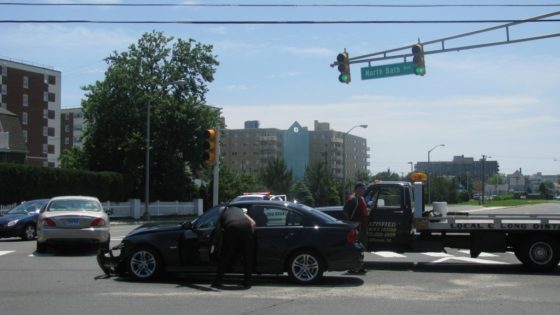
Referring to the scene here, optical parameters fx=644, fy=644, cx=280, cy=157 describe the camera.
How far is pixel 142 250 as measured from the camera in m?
11.7

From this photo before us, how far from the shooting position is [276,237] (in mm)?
11531

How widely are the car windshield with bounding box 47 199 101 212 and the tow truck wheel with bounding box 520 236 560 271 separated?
10.8m

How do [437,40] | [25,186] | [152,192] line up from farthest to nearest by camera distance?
[152,192]
[25,186]
[437,40]

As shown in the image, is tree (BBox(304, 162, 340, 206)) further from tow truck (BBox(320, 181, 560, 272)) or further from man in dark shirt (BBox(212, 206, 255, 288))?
man in dark shirt (BBox(212, 206, 255, 288))

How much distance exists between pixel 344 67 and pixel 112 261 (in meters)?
10.6

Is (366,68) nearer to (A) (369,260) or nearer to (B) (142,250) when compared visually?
(A) (369,260)

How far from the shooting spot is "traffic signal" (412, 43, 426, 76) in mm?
18656

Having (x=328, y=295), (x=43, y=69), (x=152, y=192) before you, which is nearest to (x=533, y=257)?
(x=328, y=295)

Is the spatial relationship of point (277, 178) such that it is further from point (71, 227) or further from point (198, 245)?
point (198, 245)

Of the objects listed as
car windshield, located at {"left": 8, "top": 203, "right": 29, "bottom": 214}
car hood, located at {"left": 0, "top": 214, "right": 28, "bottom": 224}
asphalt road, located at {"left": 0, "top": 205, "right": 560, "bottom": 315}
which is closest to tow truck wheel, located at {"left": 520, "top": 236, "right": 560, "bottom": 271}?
asphalt road, located at {"left": 0, "top": 205, "right": 560, "bottom": 315}

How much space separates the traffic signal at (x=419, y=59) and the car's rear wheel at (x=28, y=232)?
44.9 feet

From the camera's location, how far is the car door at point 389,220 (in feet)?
47.3

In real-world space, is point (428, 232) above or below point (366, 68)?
below

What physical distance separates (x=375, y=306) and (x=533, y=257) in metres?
6.45
